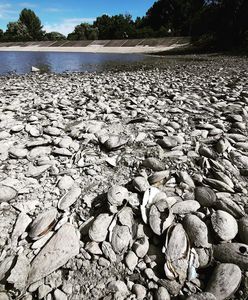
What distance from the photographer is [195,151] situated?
225cm

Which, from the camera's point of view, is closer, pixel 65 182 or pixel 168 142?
pixel 65 182

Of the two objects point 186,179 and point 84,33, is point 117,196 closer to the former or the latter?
point 186,179

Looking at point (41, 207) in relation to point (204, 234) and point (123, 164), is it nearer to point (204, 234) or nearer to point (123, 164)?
point (123, 164)

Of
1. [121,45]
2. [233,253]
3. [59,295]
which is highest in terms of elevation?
[233,253]

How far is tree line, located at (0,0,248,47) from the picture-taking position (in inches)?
731

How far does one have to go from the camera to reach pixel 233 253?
1.19 meters

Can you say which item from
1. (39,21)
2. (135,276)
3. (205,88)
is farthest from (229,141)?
(39,21)

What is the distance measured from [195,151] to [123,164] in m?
0.71

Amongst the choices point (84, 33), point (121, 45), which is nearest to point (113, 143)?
point (121, 45)

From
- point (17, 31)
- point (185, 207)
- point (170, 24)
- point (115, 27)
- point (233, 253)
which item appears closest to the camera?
point (233, 253)

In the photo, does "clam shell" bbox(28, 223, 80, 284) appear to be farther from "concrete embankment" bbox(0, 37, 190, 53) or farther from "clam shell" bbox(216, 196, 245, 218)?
"concrete embankment" bbox(0, 37, 190, 53)

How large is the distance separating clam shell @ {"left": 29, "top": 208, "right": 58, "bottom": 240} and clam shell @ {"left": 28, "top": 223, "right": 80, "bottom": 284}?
100 mm

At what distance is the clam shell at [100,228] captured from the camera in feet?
4.37

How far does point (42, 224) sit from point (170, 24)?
55960 millimetres
